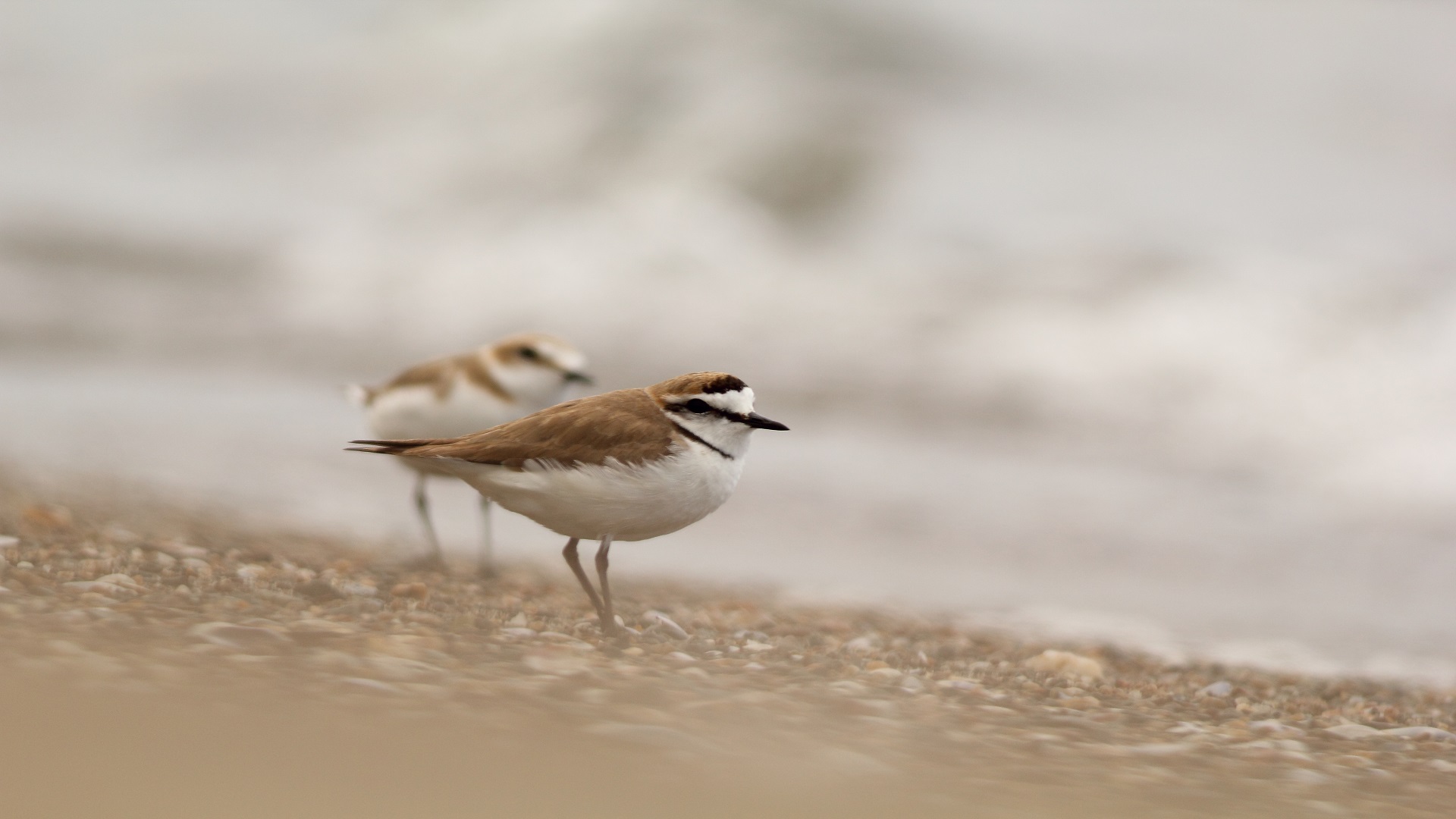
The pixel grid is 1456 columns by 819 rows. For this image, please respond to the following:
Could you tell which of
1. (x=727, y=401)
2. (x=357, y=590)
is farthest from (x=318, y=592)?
(x=727, y=401)

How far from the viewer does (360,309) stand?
11.3 meters

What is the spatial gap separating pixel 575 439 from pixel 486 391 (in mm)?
1625

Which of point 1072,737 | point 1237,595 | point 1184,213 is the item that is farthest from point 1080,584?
point 1184,213

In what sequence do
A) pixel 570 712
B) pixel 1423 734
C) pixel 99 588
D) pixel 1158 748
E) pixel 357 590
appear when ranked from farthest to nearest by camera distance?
pixel 357 590, pixel 1423 734, pixel 99 588, pixel 1158 748, pixel 570 712

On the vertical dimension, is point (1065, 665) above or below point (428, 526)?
below

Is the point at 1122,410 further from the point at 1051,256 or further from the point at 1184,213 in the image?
the point at 1184,213

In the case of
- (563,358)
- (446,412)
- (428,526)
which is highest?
(563,358)

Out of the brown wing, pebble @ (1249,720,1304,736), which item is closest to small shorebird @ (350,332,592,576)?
the brown wing

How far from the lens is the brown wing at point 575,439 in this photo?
363 cm

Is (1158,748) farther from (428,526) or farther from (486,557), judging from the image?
(428,526)

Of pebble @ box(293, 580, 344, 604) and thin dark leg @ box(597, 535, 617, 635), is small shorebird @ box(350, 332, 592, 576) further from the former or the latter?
thin dark leg @ box(597, 535, 617, 635)

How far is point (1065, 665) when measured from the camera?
4.44 meters

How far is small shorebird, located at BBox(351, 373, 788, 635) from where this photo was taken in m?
3.60

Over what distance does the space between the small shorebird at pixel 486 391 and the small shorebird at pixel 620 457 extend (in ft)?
4.37
